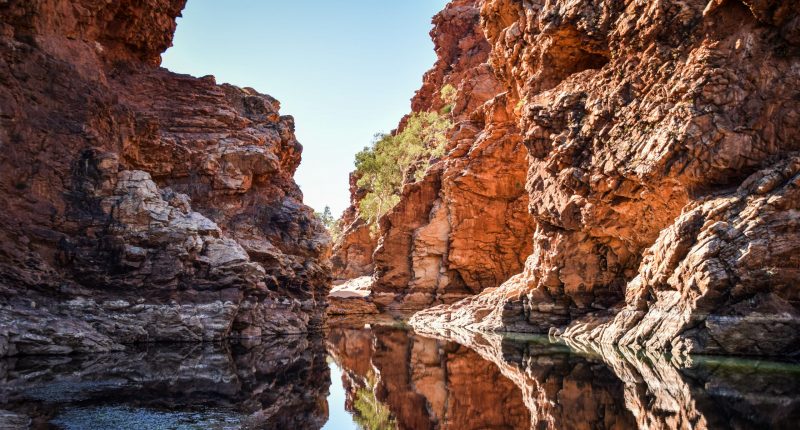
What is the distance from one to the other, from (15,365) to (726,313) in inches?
901

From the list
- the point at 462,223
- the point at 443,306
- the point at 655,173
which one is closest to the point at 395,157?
the point at 462,223

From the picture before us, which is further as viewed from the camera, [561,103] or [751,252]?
[561,103]

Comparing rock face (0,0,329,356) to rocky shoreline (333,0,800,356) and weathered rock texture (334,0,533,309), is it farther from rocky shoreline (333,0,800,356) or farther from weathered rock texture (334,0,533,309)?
weathered rock texture (334,0,533,309)

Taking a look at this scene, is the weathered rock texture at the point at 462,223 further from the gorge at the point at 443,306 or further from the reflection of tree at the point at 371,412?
the reflection of tree at the point at 371,412

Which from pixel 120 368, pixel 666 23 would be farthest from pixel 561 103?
pixel 120 368

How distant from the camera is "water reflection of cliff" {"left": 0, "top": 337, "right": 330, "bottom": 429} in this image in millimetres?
10227

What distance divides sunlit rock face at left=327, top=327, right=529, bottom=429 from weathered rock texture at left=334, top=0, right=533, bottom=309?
23047 millimetres

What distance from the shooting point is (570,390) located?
522 inches

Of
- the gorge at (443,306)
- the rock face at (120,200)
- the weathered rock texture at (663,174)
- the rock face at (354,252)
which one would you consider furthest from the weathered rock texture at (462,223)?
the rock face at (120,200)

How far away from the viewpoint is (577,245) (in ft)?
102

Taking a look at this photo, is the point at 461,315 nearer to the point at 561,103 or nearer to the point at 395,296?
the point at 395,296

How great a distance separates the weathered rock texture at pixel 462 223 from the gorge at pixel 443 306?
6.55 metres

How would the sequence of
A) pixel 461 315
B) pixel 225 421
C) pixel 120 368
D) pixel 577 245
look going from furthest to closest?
pixel 461 315, pixel 577 245, pixel 120 368, pixel 225 421

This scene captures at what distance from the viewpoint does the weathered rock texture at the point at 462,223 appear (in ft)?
156
